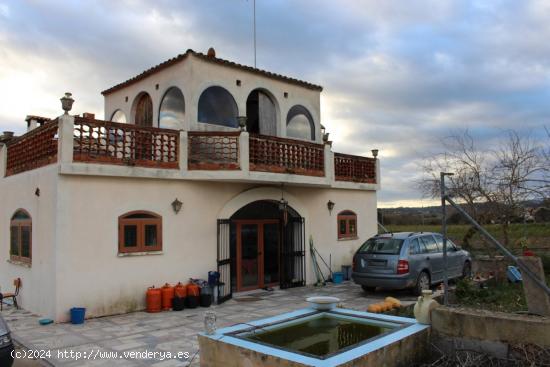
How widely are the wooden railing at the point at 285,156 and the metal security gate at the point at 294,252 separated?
5.78 feet

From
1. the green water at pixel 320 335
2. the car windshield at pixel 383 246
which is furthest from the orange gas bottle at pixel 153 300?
the car windshield at pixel 383 246

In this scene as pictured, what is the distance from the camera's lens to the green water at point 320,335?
18.5ft

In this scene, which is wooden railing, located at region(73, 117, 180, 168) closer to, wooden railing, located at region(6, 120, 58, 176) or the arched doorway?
wooden railing, located at region(6, 120, 58, 176)

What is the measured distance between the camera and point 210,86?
12.3m

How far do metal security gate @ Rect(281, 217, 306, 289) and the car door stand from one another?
3645 mm

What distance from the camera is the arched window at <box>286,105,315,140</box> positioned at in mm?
14594

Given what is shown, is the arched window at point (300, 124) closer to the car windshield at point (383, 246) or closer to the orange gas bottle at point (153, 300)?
the car windshield at point (383, 246)

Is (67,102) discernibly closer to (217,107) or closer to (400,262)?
(217,107)

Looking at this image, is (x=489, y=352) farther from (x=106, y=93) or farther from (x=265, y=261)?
(x=106, y=93)

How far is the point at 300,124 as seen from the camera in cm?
1500

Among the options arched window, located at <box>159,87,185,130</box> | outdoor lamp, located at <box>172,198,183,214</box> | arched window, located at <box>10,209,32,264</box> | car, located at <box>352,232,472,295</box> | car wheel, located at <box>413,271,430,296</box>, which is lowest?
car wheel, located at <box>413,271,430,296</box>

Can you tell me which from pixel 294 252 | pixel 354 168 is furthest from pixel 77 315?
pixel 354 168

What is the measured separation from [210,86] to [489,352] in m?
9.35

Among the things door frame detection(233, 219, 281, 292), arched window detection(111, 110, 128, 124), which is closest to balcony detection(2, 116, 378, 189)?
door frame detection(233, 219, 281, 292)
